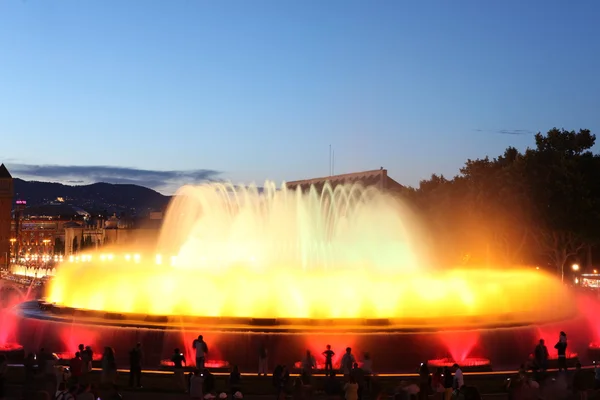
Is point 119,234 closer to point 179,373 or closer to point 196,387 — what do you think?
point 179,373

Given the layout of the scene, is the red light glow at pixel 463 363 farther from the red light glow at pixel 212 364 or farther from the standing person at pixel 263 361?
A: the red light glow at pixel 212 364

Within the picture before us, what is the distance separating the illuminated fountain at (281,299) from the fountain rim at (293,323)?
0.03m

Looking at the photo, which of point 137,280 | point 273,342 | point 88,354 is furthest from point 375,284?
point 88,354

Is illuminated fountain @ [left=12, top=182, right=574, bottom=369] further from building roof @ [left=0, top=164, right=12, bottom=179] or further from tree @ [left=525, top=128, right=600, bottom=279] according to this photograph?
building roof @ [left=0, top=164, right=12, bottom=179]

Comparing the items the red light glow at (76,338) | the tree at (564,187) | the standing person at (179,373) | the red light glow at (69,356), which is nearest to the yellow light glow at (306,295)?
the red light glow at (76,338)

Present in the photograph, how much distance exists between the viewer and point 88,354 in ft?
58.2

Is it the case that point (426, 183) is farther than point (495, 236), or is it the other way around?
point (426, 183)

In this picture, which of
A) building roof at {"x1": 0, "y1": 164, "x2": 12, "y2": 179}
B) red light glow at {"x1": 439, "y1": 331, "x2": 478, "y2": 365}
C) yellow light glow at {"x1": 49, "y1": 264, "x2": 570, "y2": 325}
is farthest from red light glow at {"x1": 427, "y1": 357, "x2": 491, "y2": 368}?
building roof at {"x1": 0, "y1": 164, "x2": 12, "y2": 179}

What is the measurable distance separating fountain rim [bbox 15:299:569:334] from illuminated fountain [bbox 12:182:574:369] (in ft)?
0.10

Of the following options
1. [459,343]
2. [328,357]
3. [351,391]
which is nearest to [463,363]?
[459,343]

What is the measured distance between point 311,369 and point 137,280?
10.3m

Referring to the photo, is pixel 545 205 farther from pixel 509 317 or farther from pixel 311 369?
pixel 311 369

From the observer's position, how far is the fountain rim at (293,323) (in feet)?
67.1

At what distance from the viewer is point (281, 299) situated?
24453mm
